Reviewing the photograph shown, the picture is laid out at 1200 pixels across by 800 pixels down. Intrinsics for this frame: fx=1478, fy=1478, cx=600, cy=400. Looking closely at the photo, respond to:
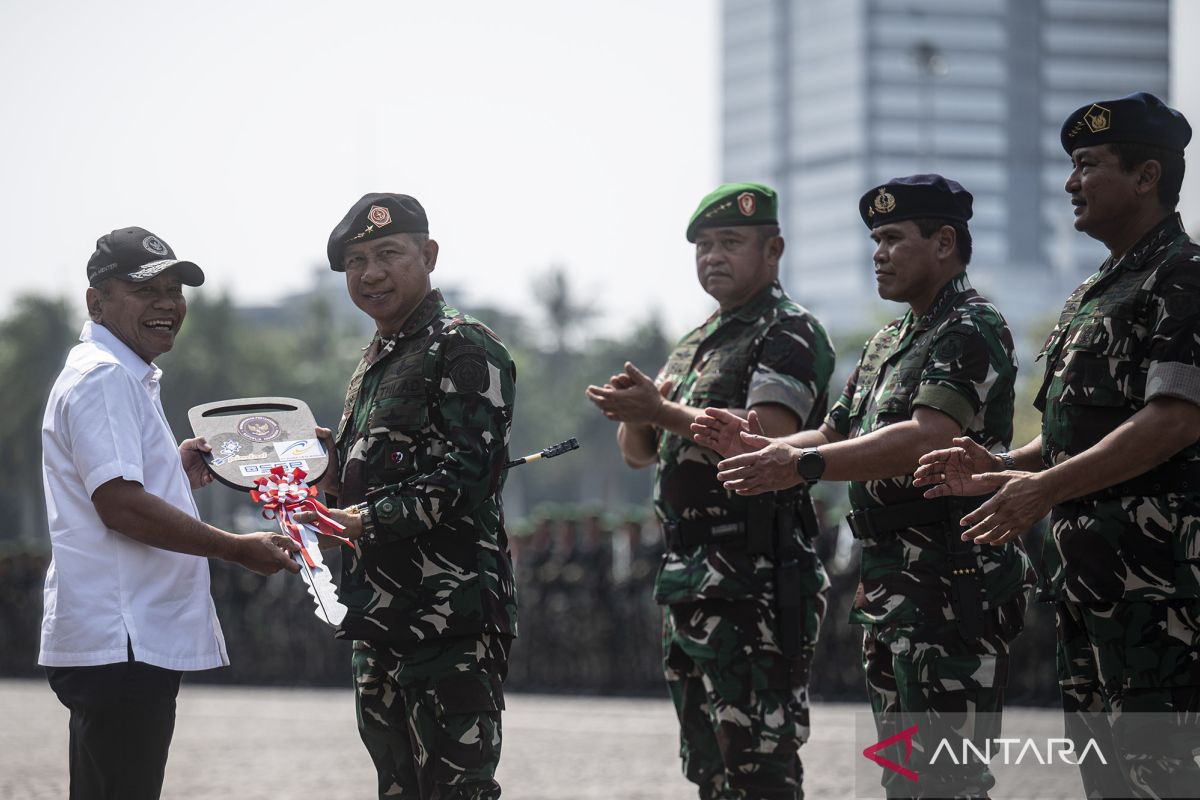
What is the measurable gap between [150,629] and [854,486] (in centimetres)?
217

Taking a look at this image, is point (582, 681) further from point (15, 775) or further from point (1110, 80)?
point (1110, 80)

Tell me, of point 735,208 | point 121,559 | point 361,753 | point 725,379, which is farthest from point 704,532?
point 361,753

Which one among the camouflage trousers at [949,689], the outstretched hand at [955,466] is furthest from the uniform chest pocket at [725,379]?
the outstretched hand at [955,466]

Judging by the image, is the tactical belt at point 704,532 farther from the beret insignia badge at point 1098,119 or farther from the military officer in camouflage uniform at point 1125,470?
the beret insignia badge at point 1098,119

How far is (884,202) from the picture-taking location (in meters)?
4.61

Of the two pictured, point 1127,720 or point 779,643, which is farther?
point 779,643

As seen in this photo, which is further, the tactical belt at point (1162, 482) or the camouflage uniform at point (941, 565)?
the camouflage uniform at point (941, 565)

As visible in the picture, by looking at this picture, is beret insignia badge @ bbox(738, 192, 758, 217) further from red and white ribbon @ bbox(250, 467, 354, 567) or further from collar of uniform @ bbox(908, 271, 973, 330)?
red and white ribbon @ bbox(250, 467, 354, 567)

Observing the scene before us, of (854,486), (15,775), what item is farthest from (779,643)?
(15,775)

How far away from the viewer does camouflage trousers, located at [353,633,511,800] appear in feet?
14.1

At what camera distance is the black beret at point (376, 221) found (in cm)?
456

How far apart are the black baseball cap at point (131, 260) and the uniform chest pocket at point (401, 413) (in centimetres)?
70

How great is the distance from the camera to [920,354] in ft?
14.6

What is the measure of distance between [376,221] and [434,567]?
1080 millimetres
